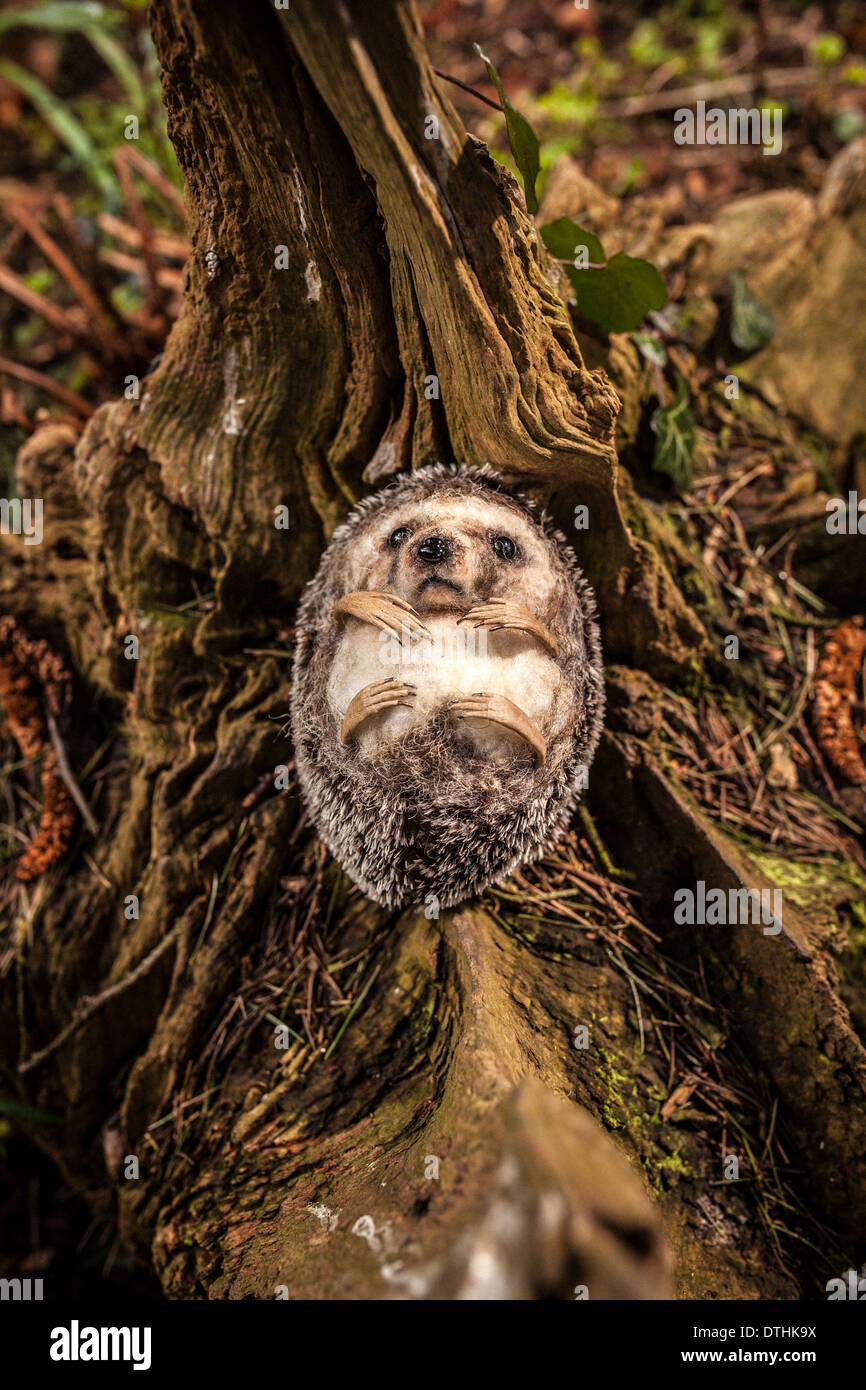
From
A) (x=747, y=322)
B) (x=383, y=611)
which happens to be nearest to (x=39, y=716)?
(x=383, y=611)

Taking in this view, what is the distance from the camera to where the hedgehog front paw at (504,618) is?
101 inches

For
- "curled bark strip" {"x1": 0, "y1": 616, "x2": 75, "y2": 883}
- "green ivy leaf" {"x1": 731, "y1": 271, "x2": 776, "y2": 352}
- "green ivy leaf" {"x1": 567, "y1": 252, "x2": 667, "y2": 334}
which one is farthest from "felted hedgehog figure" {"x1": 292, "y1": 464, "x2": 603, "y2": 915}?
"green ivy leaf" {"x1": 731, "y1": 271, "x2": 776, "y2": 352}

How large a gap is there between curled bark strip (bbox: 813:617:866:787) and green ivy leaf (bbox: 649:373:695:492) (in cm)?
108

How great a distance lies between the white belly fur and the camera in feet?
8.36

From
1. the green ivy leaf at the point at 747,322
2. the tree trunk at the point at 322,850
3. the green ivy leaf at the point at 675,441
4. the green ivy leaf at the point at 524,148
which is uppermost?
the green ivy leaf at the point at 747,322

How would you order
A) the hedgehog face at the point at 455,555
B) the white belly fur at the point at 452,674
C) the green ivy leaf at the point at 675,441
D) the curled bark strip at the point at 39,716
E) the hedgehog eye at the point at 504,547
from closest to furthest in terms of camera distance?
1. the white belly fur at the point at 452,674
2. the hedgehog face at the point at 455,555
3. the hedgehog eye at the point at 504,547
4. the green ivy leaf at the point at 675,441
5. the curled bark strip at the point at 39,716

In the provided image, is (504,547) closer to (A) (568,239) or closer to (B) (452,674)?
(B) (452,674)

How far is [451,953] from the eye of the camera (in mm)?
2912

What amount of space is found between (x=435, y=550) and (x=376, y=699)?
55 centimetres

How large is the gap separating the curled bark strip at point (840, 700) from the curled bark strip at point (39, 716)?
3.65 meters

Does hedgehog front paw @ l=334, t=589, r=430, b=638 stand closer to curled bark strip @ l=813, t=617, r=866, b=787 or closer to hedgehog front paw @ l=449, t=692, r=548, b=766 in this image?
hedgehog front paw @ l=449, t=692, r=548, b=766

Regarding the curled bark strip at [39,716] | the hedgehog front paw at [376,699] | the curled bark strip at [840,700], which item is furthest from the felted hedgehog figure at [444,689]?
the curled bark strip at [39,716]

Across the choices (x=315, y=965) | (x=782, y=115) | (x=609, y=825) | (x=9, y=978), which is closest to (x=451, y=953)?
(x=315, y=965)

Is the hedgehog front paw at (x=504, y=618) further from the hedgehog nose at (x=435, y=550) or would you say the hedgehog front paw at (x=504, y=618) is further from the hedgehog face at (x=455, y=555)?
the hedgehog nose at (x=435, y=550)
